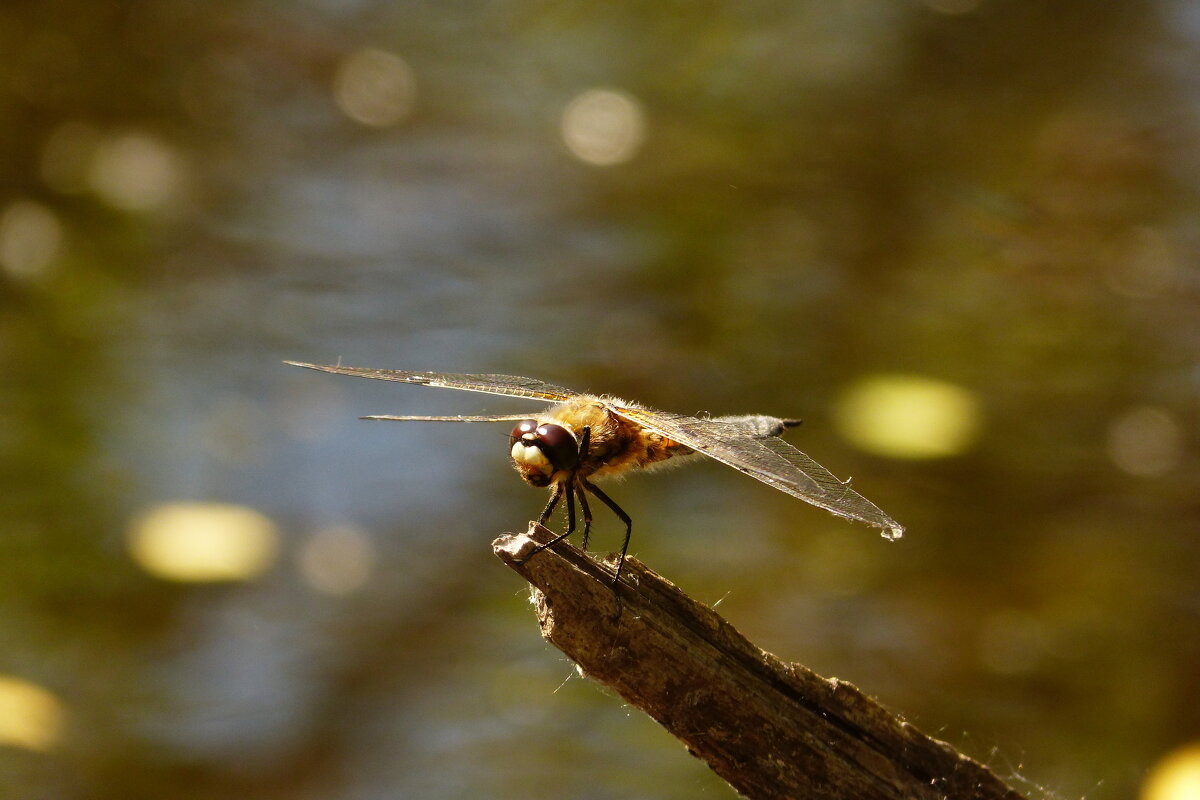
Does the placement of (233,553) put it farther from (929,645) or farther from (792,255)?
(792,255)

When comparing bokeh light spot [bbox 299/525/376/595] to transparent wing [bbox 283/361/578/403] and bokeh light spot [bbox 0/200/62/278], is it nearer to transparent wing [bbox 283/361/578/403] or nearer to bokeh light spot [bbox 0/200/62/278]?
transparent wing [bbox 283/361/578/403]

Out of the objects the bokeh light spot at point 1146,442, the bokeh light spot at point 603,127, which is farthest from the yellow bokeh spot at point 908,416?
the bokeh light spot at point 603,127

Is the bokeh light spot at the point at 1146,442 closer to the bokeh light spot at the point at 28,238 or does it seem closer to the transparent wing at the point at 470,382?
the transparent wing at the point at 470,382

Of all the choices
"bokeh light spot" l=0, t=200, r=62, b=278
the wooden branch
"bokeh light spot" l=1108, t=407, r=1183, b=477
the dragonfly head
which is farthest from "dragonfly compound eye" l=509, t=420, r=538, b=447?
"bokeh light spot" l=0, t=200, r=62, b=278

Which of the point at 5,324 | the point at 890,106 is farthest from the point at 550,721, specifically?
the point at 890,106

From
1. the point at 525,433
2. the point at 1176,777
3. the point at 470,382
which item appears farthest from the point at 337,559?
the point at 1176,777
